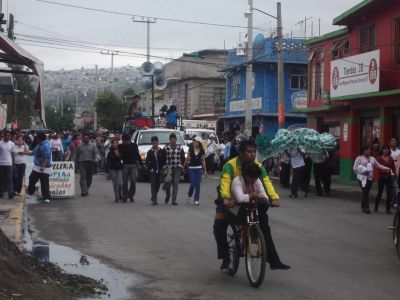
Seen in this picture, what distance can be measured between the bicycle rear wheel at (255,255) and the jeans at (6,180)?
10130 mm

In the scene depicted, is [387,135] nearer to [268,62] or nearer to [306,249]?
[306,249]

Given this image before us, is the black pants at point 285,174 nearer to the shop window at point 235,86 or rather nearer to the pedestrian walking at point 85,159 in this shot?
the pedestrian walking at point 85,159

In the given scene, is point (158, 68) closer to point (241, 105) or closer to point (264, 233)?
point (241, 105)

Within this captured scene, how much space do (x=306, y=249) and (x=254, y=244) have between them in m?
3.09

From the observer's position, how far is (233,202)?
8266mm

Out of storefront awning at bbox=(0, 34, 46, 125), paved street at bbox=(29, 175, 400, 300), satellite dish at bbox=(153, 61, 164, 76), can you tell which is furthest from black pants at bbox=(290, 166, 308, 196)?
satellite dish at bbox=(153, 61, 164, 76)

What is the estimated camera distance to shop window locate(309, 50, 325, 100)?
2994 cm

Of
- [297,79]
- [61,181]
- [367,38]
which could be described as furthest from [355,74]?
[297,79]

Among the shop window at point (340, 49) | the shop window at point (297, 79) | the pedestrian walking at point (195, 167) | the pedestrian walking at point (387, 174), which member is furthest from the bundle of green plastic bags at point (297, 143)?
the shop window at point (297, 79)

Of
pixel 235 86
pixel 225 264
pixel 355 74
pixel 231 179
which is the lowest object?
pixel 225 264

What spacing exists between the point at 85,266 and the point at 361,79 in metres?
16.3

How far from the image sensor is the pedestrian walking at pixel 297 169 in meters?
20.7

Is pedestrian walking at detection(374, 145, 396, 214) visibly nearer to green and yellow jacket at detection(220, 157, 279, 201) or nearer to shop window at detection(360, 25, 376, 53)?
shop window at detection(360, 25, 376, 53)

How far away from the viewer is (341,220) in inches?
595
